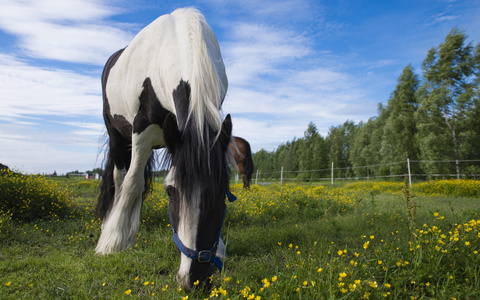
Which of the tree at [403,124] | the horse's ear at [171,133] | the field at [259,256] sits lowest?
the field at [259,256]

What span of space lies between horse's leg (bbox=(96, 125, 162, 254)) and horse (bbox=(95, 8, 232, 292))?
12 mm

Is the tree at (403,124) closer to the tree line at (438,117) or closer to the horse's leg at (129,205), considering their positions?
the tree line at (438,117)

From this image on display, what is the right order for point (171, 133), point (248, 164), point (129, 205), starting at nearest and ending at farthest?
point (171, 133), point (129, 205), point (248, 164)

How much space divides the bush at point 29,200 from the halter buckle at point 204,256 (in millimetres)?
4698

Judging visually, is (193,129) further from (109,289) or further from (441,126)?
(441,126)

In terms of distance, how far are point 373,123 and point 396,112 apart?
32.8ft

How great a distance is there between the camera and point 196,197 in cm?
207

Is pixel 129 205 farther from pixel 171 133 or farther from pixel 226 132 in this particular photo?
pixel 226 132

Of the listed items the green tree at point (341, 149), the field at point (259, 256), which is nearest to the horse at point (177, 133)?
the field at point (259, 256)

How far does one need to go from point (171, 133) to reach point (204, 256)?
3.16ft

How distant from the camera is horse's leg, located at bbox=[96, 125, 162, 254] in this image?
11.4 feet

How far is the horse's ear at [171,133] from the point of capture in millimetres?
2154

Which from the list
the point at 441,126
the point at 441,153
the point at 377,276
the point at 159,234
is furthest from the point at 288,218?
the point at 441,126

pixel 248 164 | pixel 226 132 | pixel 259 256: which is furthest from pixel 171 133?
pixel 248 164
